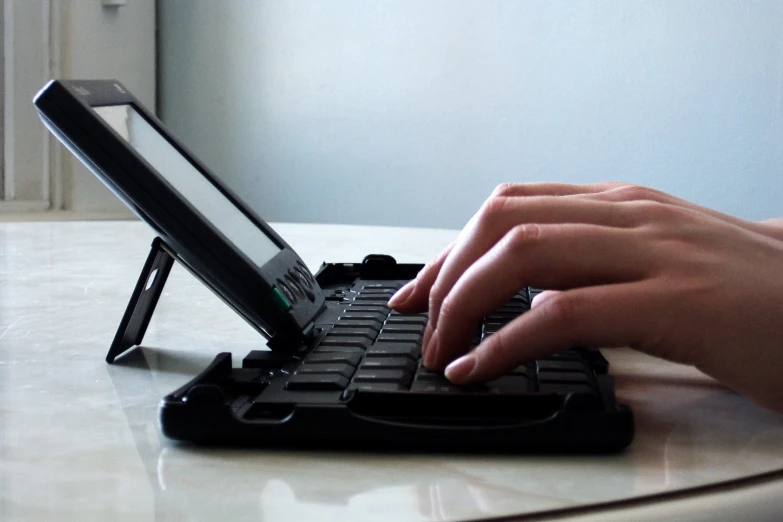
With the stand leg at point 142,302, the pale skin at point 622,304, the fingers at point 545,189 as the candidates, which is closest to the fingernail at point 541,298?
the pale skin at point 622,304

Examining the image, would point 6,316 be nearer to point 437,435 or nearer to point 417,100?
point 437,435

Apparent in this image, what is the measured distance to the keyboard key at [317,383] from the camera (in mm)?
368

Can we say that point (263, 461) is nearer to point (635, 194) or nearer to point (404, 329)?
point (404, 329)

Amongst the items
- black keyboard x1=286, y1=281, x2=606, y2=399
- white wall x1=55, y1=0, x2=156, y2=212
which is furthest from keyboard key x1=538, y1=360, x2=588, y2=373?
white wall x1=55, y1=0, x2=156, y2=212

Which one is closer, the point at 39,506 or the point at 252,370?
the point at 39,506

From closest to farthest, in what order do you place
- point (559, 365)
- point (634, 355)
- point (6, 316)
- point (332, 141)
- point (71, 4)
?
point (559, 365), point (634, 355), point (6, 316), point (71, 4), point (332, 141)

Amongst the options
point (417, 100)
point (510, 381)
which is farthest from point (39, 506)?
point (417, 100)

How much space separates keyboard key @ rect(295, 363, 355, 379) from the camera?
0.39 metres

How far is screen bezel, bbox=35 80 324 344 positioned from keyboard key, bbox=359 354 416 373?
6 cm

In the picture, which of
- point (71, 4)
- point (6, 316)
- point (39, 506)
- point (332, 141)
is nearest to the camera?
point (39, 506)

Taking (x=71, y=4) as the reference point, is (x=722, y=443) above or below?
below

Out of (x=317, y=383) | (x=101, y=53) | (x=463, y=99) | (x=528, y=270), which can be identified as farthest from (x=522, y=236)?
(x=101, y=53)

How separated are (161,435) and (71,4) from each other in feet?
7.76

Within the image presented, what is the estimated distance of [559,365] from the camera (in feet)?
1.33
